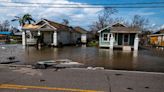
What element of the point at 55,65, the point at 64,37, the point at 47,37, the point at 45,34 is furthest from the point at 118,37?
the point at 55,65

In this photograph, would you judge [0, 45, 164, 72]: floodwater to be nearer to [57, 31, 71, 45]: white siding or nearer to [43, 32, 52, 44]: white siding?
[57, 31, 71, 45]: white siding

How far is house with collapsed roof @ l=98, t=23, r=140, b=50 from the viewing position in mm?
30453

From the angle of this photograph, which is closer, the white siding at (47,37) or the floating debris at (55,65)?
the floating debris at (55,65)

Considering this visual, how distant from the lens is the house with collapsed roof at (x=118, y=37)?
3045cm

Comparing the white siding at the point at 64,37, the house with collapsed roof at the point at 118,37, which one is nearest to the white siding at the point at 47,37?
the white siding at the point at 64,37

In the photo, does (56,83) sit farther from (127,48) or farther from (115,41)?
(115,41)

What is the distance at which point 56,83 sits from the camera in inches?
282

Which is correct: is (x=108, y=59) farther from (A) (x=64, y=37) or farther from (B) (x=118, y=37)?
(A) (x=64, y=37)

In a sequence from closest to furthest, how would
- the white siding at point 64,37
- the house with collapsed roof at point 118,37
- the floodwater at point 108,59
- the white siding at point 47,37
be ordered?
the floodwater at point 108,59, the house with collapsed roof at point 118,37, the white siding at point 64,37, the white siding at point 47,37

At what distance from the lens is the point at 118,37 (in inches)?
1300

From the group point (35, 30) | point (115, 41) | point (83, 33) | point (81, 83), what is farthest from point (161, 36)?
point (81, 83)

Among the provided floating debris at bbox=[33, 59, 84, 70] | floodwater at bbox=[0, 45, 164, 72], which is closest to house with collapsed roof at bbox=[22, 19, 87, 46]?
floodwater at bbox=[0, 45, 164, 72]

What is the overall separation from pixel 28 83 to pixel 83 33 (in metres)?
46.0

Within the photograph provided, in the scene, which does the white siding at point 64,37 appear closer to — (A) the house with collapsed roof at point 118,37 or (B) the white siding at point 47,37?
(B) the white siding at point 47,37
